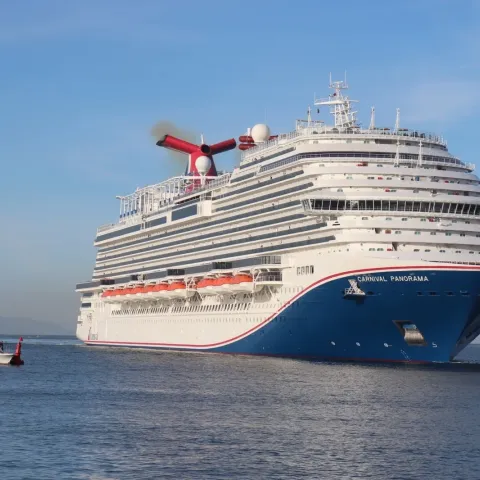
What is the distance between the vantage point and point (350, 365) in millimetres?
65750

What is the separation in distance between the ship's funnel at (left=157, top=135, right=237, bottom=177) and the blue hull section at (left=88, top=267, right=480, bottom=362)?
1723 inches

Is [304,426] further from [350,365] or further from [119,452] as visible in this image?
[350,365]

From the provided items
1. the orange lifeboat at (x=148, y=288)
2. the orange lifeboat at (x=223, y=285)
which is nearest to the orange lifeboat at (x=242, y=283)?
the orange lifeboat at (x=223, y=285)

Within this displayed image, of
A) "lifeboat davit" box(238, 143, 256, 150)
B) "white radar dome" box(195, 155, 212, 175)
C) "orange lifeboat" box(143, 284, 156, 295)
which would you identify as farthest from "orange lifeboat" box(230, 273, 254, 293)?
"white radar dome" box(195, 155, 212, 175)

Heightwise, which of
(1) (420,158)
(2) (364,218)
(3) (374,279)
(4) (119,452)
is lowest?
(4) (119,452)

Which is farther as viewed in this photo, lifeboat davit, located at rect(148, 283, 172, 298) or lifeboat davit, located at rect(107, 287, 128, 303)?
lifeboat davit, located at rect(107, 287, 128, 303)

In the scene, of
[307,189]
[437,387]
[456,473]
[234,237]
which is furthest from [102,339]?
[456,473]

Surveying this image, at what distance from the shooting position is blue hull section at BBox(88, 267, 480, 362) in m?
59.8

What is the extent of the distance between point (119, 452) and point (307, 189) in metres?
39.5

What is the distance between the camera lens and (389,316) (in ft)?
203

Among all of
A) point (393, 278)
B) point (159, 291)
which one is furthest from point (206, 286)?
point (393, 278)

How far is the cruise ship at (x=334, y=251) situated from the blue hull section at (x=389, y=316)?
9cm

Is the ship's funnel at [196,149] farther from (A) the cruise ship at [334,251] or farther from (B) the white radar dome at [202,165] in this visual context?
(A) the cruise ship at [334,251]

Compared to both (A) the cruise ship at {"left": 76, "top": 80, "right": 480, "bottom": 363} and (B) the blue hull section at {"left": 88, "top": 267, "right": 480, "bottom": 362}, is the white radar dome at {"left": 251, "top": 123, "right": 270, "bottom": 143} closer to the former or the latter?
(A) the cruise ship at {"left": 76, "top": 80, "right": 480, "bottom": 363}
